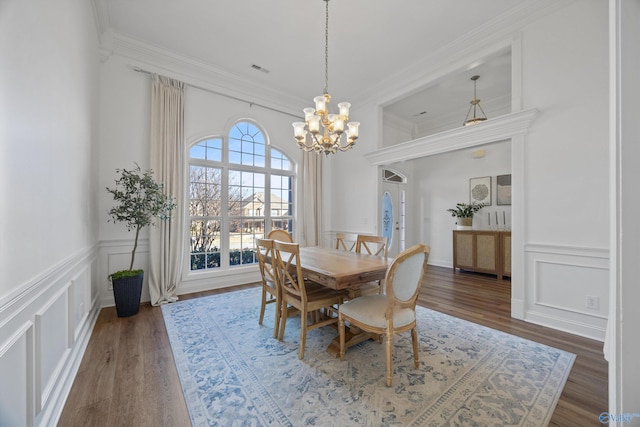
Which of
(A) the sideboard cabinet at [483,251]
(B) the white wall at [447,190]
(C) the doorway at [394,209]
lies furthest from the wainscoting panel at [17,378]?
(B) the white wall at [447,190]

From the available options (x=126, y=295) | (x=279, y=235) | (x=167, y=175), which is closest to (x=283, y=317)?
(x=279, y=235)

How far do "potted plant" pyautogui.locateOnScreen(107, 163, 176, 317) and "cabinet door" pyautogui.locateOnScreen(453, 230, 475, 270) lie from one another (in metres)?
5.38

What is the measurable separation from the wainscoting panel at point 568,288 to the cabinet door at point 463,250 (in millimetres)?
2416

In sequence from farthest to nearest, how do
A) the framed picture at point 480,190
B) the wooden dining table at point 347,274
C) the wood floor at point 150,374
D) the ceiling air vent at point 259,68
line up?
the framed picture at point 480,190 < the ceiling air vent at point 259,68 < the wooden dining table at point 347,274 < the wood floor at point 150,374

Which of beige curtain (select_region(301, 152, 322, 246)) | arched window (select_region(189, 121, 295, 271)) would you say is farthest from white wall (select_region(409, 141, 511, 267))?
arched window (select_region(189, 121, 295, 271))

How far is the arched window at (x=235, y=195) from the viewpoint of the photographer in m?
4.06

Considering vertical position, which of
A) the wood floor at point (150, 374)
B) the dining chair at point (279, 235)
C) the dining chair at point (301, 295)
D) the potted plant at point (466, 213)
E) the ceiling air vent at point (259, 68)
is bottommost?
the wood floor at point (150, 374)

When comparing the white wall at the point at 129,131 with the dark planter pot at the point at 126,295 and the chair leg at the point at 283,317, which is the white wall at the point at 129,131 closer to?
the dark planter pot at the point at 126,295

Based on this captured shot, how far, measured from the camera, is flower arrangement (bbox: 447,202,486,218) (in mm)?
5383

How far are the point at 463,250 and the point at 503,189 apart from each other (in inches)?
57.7

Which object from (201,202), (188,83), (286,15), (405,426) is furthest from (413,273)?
(188,83)

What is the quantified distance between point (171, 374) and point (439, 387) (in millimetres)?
1974
